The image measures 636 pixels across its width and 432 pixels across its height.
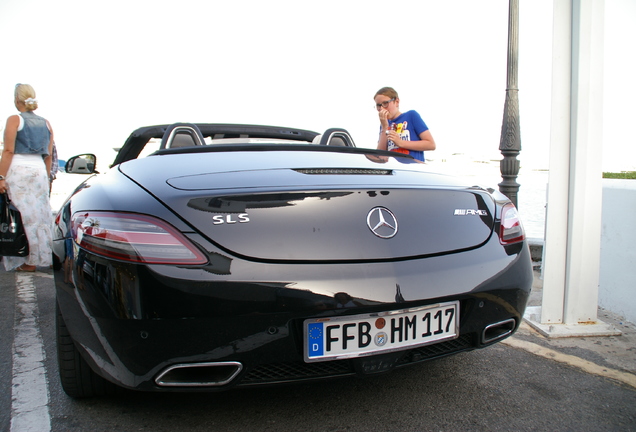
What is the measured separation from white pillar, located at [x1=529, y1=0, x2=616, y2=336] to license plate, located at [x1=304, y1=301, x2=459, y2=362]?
164 centimetres

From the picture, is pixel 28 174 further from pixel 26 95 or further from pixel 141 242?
pixel 141 242

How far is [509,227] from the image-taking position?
2127 millimetres

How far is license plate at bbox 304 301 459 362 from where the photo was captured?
5.47 feet

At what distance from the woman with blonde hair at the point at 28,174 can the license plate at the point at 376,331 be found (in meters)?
4.38

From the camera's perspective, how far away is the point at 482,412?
6.77 feet

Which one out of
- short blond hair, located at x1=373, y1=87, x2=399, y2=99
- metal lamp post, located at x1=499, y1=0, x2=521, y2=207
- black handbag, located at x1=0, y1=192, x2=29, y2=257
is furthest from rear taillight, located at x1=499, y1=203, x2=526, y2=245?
metal lamp post, located at x1=499, y1=0, x2=521, y2=207

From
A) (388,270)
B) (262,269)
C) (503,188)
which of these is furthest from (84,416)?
(503,188)

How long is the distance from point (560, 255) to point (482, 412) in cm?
153

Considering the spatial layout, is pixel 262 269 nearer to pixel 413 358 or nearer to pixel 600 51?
pixel 413 358

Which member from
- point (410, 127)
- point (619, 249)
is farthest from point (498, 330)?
point (410, 127)

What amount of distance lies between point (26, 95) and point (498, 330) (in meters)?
4.93

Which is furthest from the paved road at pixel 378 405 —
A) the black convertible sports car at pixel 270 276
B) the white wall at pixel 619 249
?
the white wall at pixel 619 249

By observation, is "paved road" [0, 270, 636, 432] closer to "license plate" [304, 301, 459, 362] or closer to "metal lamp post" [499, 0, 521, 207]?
"license plate" [304, 301, 459, 362]

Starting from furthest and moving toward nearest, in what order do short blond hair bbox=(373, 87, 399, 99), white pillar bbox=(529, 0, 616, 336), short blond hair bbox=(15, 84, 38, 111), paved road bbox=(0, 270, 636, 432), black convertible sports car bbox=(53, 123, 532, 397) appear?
1. short blond hair bbox=(15, 84, 38, 111)
2. short blond hair bbox=(373, 87, 399, 99)
3. white pillar bbox=(529, 0, 616, 336)
4. paved road bbox=(0, 270, 636, 432)
5. black convertible sports car bbox=(53, 123, 532, 397)
